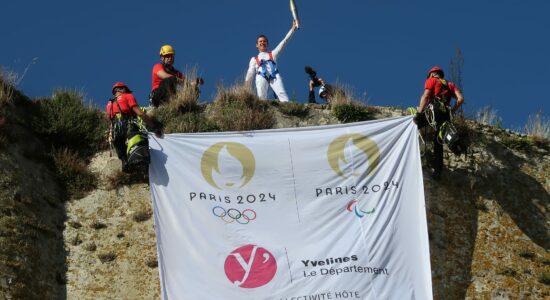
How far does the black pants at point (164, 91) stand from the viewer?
1625cm

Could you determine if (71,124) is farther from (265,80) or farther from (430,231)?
(430,231)

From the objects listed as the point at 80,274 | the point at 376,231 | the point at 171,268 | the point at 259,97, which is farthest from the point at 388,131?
the point at 80,274

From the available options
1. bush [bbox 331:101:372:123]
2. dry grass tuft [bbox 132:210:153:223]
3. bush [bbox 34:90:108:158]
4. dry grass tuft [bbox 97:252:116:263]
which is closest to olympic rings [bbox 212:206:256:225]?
dry grass tuft [bbox 132:210:153:223]

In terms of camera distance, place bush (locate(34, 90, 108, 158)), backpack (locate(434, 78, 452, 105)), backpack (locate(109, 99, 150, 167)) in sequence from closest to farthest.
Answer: backpack (locate(109, 99, 150, 167))
backpack (locate(434, 78, 452, 105))
bush (locate(34, 90, 108, 158))

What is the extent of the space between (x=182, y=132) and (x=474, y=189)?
4739mm

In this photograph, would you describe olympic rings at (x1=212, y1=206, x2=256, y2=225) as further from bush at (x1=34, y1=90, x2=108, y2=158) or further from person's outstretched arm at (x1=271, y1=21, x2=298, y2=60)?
person's outstretched arm at (x1=271, y1=21, x2=298, y2=60)

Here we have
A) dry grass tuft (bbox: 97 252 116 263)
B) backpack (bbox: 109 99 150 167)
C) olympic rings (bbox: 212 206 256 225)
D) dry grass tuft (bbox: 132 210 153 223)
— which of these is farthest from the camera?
dry grass tuft (bbox: 132 210 153 223)

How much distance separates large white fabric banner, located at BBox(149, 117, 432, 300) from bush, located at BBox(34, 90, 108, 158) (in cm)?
196

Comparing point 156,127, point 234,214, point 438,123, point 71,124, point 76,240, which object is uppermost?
point 71,124

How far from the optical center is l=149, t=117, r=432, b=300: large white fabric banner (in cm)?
1284

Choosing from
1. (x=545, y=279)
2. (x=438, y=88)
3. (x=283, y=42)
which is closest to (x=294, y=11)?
(x=283, y=42)

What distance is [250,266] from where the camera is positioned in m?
13.0

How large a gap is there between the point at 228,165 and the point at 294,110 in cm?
265

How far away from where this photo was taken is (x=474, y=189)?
15.3 metres
